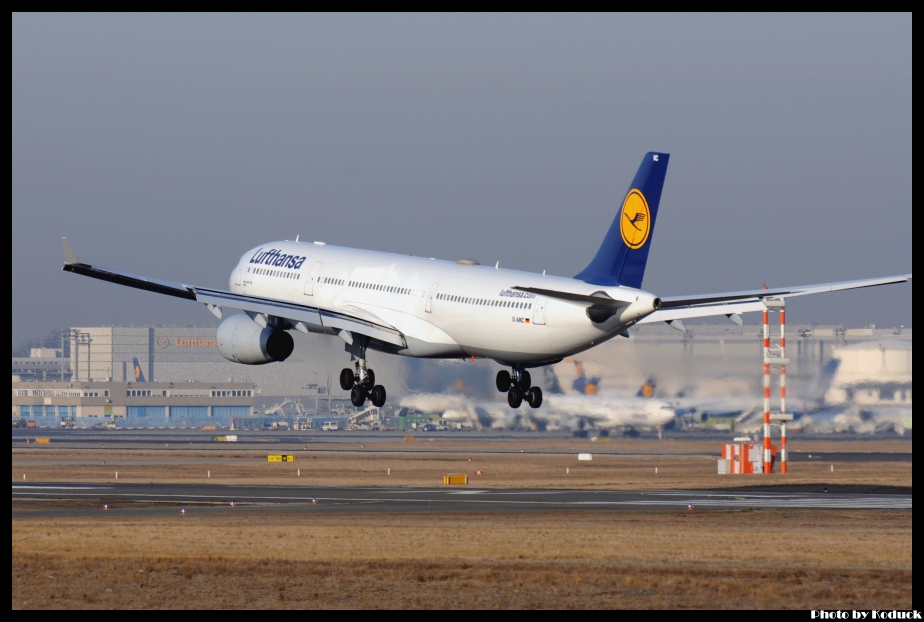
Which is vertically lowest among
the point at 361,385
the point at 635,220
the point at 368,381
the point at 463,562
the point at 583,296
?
the point at 463,562

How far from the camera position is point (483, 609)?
32.4 meters

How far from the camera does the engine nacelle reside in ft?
208

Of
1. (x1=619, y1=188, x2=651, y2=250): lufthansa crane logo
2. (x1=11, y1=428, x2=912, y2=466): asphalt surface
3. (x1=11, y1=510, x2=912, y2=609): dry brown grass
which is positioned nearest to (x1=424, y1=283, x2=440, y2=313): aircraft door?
(x1=619, y1=188, x2=651, y2=250): lufthansa crane logo

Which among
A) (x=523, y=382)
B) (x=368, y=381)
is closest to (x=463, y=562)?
(x=523, y=382)

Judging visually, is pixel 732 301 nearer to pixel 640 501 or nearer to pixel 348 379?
pixel 640 501

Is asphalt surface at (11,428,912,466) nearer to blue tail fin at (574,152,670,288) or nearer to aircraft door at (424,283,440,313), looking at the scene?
aircraft door at (424,283,440,313)

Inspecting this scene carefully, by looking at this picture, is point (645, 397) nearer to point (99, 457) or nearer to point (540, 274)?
point (99, 457)

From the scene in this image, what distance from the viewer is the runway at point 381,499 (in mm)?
55656

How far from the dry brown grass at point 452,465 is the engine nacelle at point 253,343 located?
11.0 metres

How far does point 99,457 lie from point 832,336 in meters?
51.5

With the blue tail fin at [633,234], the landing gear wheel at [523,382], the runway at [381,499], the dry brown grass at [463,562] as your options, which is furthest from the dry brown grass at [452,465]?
the dry brown grass at [463,562]

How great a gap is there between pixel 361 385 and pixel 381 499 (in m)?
5.34

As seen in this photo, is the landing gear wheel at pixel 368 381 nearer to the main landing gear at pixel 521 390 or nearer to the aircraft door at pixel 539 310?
the main landing gear at pixel 521 390

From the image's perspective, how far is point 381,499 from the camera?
61031 millimetres
